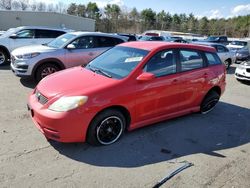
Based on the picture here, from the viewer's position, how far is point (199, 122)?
18.8 ft

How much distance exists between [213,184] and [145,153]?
111cm

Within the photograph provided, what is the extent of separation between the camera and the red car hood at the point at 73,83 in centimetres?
405

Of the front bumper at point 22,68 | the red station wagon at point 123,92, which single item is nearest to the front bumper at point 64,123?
the red station wagon at point 123,92

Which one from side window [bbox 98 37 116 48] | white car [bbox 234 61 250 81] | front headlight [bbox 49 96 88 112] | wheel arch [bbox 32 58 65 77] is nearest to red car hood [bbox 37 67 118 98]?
front headlight [bbox 49 96 88 112]

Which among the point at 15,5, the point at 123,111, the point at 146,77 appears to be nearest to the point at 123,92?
the point at 123,111

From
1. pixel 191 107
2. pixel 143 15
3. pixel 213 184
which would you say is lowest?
pixel 213 184

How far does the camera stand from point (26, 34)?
37.2ft

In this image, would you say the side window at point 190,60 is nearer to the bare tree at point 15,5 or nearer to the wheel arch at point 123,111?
the wheel arch at point 123,111

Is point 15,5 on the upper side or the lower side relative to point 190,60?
upper

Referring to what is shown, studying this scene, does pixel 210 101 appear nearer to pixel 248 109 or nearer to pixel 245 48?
pixel 248 109

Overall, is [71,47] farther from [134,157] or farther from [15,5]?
[15,5]

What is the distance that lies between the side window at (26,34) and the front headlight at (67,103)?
8398 millimetres

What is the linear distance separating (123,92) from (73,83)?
2.73 feet

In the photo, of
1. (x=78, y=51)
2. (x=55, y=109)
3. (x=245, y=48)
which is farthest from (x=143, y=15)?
(x=55, y=109)
